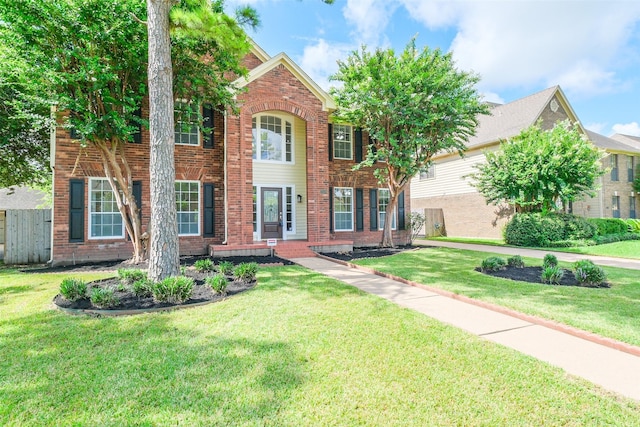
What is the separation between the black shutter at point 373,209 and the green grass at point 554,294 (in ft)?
15.2

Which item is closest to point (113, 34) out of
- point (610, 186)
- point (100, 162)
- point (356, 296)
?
point (100, 162)

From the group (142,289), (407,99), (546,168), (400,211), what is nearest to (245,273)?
(142,289)

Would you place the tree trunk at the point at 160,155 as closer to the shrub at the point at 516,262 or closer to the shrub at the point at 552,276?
the shrub at the point at 552,276

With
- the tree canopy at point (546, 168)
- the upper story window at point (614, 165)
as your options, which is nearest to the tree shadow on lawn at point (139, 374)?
the tree canopy at point (546, 168)

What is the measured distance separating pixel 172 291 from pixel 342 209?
9.08 m

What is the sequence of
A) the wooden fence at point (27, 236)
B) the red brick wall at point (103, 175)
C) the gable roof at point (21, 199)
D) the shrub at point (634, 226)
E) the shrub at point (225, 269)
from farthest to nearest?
Answer: the gable roof at point (21, 199)
the shrub at point (634, 226)
the wooden fence at point (27, 236)
the red brick wall at point (103, 175)
the shrub at point (225, 269)

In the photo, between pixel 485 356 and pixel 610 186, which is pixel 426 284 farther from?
pixel 610 186

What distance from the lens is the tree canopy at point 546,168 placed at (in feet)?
44.3

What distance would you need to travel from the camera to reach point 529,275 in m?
7.22

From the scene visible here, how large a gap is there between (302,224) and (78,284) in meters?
8.37

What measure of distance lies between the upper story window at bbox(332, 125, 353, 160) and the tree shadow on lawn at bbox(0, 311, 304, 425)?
1032cm

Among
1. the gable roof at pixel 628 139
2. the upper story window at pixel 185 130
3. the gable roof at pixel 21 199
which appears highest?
the gable roof at pixel 628 139

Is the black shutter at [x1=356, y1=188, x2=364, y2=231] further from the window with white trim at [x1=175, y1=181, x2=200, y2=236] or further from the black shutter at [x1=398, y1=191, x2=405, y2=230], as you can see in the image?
the window with white trim at [x1=175, y1=181, x2=200, y2=236]

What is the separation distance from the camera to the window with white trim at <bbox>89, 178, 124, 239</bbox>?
982cm
